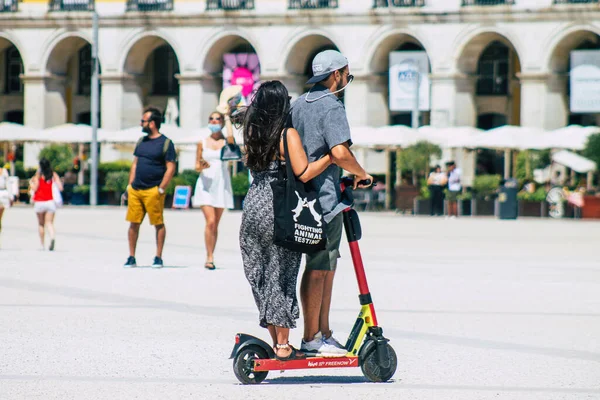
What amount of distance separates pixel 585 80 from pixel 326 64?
38.8 metres

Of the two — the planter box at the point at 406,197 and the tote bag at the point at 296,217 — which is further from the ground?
the tote bag at the point at 296,217

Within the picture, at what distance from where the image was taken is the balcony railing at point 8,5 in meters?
54.0

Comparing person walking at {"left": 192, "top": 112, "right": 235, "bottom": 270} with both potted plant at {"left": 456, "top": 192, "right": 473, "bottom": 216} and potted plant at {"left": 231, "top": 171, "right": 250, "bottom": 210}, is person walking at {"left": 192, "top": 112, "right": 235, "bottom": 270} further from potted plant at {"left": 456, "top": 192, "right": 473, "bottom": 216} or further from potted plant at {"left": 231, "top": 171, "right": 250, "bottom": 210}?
potted plant at {"left": 231, "top": 171, "right": 250, "bottom": 210}

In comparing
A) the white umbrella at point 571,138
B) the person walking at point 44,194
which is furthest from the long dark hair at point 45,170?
the white umbrella at point 571,138

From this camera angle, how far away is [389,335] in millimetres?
10000

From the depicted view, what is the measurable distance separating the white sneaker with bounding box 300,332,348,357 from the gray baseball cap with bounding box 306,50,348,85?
4.77 ft

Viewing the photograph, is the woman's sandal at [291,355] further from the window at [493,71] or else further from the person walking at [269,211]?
the window at [493,71]

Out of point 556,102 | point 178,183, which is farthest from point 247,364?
point 556,102

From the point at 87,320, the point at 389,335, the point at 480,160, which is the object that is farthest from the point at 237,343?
the point at 480,160

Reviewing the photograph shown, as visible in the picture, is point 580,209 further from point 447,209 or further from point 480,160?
point 480,160

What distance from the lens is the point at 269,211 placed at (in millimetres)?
7781

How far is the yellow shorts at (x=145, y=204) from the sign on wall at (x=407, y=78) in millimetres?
33057

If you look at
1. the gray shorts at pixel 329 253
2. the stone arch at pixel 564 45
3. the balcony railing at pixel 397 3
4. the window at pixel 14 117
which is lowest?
the gray shorts at pixel 329 253

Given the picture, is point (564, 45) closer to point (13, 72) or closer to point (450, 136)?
point (450, 136)
